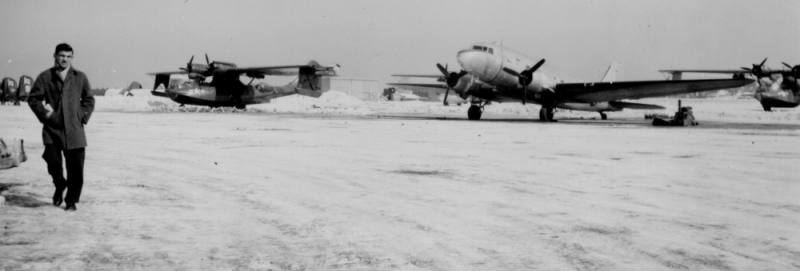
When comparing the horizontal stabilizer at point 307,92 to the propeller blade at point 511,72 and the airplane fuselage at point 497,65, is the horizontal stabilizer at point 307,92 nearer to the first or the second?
the airplane fuselage at point 497,65

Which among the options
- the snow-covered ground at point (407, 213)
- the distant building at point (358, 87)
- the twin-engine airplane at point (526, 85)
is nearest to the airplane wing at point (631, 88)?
the twin-engine airplane at point (526, 85)

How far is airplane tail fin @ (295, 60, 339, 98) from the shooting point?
4072cm

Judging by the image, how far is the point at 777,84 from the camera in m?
44.2

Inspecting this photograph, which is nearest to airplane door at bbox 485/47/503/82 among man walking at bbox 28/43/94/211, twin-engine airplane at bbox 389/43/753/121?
twin-engine airplane at bbox 389/43/753/121

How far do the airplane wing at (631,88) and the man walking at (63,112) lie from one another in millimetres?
25565

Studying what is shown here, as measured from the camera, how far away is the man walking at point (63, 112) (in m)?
6.14

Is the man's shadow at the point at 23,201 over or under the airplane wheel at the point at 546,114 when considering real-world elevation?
under

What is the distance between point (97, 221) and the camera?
5.87 metres

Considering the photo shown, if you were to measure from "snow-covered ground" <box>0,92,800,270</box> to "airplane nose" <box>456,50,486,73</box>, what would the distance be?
15.7 meters

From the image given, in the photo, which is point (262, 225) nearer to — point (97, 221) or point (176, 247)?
point (176, 247)

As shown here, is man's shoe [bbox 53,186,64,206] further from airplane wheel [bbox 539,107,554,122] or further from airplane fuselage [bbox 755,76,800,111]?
airplane fuselage [bbox 755,76,800,111]

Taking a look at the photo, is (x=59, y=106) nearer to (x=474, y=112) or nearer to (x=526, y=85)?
(x=526, y=85)

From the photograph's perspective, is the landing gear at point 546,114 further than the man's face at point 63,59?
Yes

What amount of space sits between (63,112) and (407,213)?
3.60 metres
